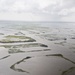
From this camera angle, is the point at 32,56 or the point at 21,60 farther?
the point at 32,56

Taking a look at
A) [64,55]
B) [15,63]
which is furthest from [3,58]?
[64,55]

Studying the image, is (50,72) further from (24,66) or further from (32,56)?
(32,56)

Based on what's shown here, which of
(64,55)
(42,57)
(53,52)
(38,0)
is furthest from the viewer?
(38,0)

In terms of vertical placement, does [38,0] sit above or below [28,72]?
above

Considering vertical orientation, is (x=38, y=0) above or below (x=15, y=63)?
above

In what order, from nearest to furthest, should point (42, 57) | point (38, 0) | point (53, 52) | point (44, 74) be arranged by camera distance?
point (44, 74) < point (42, 57) < point (53, 52) < point (38, 0)

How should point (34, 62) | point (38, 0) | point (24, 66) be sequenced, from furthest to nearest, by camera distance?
point (38, 0), point (34, 62), point (24, 66)

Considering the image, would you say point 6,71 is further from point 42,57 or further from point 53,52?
point 53,52

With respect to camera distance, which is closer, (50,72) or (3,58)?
(50,72)

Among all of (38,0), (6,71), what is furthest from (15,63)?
(38,0)
